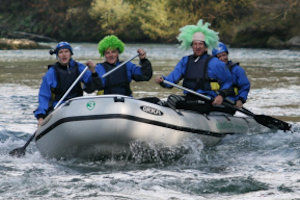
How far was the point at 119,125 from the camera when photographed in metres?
6.14

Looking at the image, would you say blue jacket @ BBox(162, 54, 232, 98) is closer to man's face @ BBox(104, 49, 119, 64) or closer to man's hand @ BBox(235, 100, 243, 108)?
man's hand @ BBox(235, 100, 243, 108)

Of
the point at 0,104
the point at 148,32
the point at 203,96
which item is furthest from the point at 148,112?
the point at 148,32

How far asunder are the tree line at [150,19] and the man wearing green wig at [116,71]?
24924 mm

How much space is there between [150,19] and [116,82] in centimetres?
3535

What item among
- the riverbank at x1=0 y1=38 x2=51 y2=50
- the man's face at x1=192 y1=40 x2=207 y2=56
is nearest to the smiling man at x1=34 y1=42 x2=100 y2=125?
the man's face at x1=192 y1=40 x2=207 y2=56

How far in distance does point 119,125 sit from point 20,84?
10.3 m

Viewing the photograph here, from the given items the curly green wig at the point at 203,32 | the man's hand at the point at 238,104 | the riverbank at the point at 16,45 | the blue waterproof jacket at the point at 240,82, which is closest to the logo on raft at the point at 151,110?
the curly green wig at the point at 203,32

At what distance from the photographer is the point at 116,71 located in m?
7.38

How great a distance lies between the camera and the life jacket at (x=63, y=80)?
705 centimetres

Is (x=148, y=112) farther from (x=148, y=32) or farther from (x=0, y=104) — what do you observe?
(x=148, y=32)

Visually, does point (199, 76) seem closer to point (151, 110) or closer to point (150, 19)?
point (151, 110)

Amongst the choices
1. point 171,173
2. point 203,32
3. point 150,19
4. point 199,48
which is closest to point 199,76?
point 199,48

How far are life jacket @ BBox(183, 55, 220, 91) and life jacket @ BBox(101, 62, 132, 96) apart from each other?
81 centimetres

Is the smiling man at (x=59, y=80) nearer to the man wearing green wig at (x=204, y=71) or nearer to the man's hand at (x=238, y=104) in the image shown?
the man wearing green wig at (x=204, y=71)
